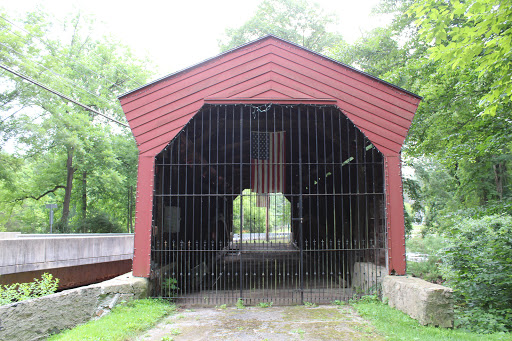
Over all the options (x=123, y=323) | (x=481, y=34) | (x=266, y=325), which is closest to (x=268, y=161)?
(x=266, y=325)

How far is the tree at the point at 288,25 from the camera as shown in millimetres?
23000

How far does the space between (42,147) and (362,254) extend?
16.0 meters

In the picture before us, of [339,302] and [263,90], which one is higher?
[263,90]

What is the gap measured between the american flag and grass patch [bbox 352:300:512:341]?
4.48m

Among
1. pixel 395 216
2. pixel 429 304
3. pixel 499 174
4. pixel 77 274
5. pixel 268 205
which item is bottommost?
pixel 77 274

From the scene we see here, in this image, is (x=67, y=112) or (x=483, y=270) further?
(x=67, y=112)

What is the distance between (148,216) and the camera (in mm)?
6387

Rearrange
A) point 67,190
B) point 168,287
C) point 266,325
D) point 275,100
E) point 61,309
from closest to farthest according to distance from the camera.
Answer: point 61,309 < point 266,325 < point 275,100 < point 168,287 < point 67,190

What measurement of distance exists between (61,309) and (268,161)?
21.2ft

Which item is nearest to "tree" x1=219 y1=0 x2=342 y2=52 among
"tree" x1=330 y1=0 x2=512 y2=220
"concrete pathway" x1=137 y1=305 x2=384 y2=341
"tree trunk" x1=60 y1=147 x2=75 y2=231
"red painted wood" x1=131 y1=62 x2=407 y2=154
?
"tree" x1=330 y1=0 x2=512 y2=220

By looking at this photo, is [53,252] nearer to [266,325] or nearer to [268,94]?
[266,325]

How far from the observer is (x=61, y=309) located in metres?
4.45

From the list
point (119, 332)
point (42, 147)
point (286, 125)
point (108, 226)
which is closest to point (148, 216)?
point (119, 332)

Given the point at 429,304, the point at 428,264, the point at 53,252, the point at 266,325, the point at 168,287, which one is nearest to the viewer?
the point at 429,304
